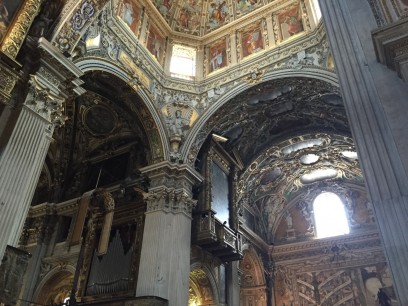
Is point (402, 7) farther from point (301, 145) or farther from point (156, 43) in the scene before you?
point (301, 145)

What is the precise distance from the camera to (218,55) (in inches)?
546

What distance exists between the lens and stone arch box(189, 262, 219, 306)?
11.5 m

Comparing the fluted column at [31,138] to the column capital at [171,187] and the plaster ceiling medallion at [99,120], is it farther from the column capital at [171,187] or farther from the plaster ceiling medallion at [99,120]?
the plaster ceiling medallion at [99,120]

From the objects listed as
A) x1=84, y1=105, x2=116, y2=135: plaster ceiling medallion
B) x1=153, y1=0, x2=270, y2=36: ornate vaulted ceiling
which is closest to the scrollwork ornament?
x1=84, y1=105, x2=116, y2=135: plaster ceiling medallion

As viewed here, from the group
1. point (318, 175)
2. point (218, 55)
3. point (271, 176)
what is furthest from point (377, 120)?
point (318, 175)

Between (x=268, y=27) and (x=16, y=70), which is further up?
(x=268, y=27)

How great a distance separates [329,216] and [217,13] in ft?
34.6

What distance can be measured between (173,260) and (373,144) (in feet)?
23.1

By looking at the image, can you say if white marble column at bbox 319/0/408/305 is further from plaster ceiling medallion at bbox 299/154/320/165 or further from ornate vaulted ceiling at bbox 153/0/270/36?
plaster ceiling medallion at bbox 299/154/320/165

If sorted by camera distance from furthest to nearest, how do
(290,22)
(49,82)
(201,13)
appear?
(201,13), (290,22), (49,82)

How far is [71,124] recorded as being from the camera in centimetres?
1326

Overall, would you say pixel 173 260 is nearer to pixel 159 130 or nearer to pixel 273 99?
pixel 159 130

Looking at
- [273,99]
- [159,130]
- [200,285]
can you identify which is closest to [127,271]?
[200,285]

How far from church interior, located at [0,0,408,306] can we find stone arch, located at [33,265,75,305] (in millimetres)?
40
